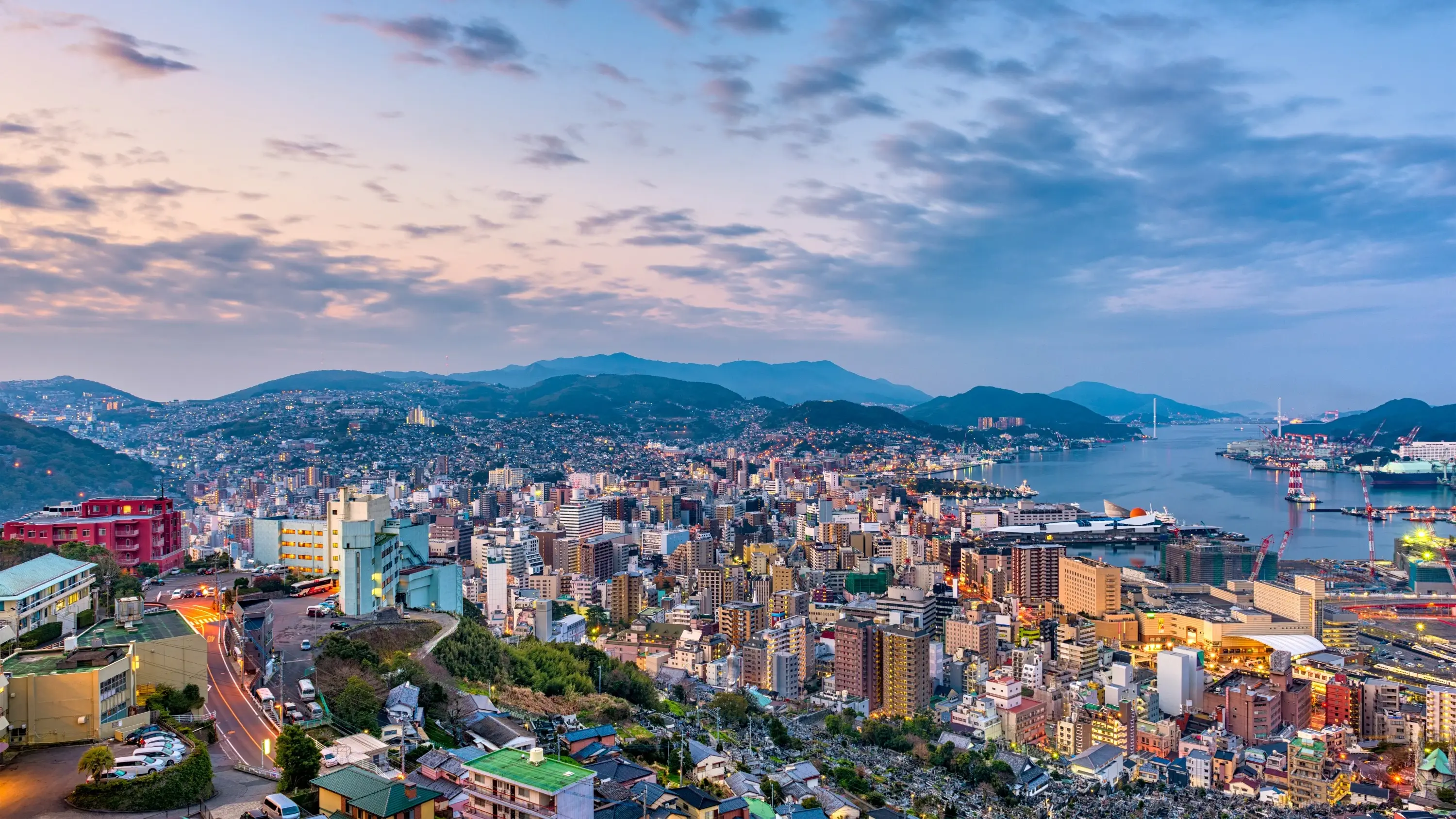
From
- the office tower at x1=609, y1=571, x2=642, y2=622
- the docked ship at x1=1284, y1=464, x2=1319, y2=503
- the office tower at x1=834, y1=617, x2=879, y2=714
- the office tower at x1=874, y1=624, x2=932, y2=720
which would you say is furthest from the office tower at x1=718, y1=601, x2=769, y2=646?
the docked ship at x1=1284, y1=464, x2=1319, y2=503

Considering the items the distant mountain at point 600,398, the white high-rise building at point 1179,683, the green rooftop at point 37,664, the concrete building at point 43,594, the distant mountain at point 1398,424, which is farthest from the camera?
the distant mountain at point 600,398

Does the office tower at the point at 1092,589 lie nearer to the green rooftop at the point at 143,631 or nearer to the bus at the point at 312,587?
the bus at the point at 312,587

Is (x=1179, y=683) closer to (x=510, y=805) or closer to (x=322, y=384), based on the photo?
(x=510, y=805)

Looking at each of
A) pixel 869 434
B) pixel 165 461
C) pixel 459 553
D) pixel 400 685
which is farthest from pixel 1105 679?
pixel 869 434

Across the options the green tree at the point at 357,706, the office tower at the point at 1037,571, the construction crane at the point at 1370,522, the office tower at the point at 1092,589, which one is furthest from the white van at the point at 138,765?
the construction crane at the point at 1370,522

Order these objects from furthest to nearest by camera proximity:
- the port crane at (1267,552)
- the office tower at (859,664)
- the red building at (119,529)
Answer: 1. the port crane at (1267,552)
2. the office tower at (859,664)
3. the red building at (119,529)

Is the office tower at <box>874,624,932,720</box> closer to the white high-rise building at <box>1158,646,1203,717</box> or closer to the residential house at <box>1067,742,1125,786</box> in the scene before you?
the residential house at <box>1067,742,1125,786</box>
